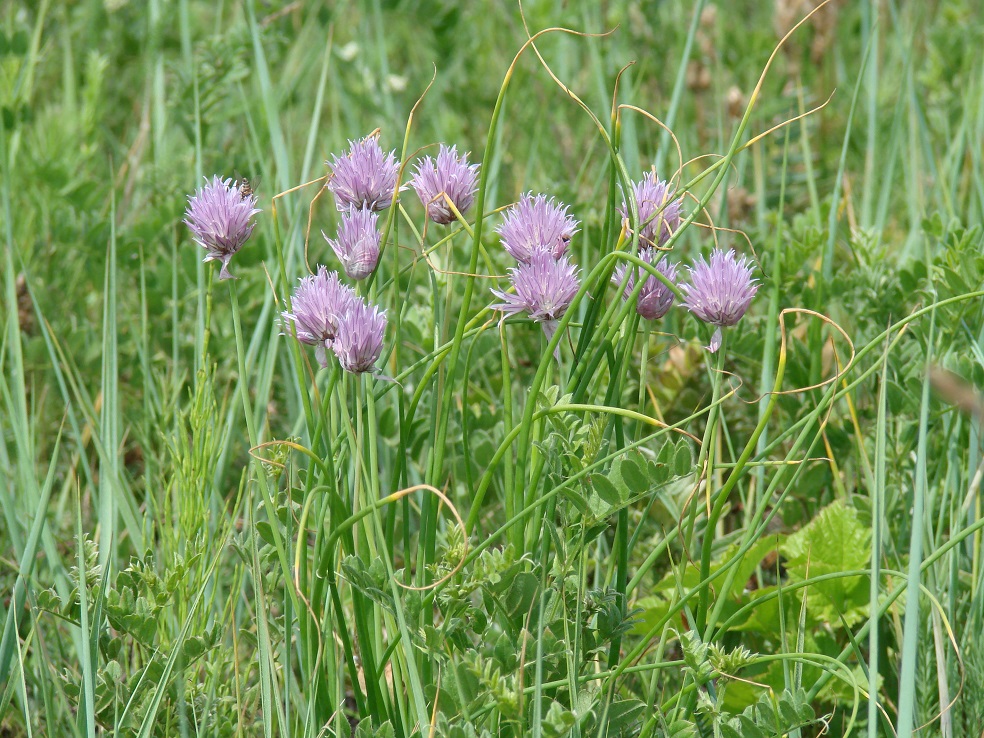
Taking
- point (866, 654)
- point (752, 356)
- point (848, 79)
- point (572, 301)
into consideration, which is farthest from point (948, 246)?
point (848, 79)

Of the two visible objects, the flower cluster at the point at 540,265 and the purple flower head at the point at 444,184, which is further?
the purple flower head at the point at 444,184

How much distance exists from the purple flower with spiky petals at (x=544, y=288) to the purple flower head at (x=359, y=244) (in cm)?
12

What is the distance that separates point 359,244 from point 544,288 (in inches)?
6.8

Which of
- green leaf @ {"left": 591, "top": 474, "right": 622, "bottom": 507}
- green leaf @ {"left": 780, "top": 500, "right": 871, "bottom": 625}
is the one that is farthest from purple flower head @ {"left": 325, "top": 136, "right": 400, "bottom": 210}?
green leaf @ {"left": 780, "top": 500, "right": 871, "bottom": 625}

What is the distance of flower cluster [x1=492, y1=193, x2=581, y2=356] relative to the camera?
36.4 inches

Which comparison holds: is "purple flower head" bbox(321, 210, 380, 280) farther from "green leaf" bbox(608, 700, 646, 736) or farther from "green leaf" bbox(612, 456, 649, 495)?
"green leaf" bbox(608, 700, 646, 736)

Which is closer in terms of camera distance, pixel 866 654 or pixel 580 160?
pixel 866 654

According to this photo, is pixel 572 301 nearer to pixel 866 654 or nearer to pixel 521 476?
pixel 521 476

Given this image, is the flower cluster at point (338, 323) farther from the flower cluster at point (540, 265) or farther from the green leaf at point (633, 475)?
the green leaf at point (633, 475)

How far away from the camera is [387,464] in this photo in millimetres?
1531

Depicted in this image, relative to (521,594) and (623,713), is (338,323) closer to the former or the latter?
(521,594)

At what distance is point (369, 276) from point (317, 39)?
2344 mm

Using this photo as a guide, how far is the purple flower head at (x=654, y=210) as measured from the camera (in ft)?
3.35

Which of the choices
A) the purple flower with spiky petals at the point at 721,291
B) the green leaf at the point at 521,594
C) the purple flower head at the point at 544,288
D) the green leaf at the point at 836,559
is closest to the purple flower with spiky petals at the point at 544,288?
the purple flower head at the point at 544,288
